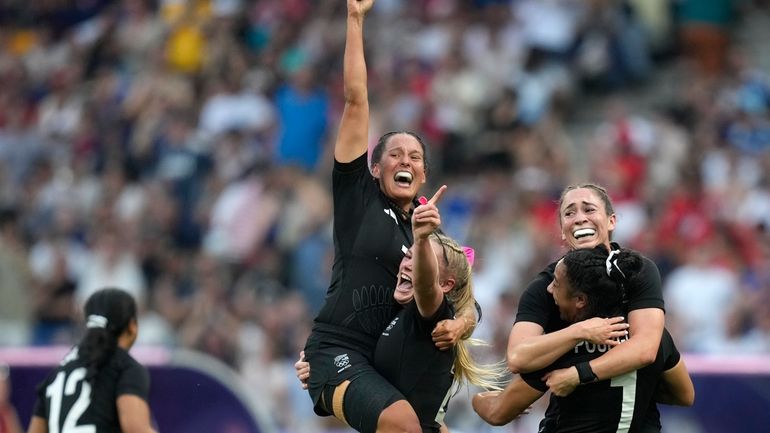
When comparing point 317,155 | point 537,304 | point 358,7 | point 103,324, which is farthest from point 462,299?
point 317,155

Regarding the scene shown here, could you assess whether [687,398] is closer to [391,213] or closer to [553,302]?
[553,302]

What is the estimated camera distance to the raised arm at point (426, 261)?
18.2 ft

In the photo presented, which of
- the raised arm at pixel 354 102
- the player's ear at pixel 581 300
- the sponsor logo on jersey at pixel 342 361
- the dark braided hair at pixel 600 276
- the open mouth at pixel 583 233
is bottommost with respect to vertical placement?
the sponsor logo on jersey at pixel 342 361

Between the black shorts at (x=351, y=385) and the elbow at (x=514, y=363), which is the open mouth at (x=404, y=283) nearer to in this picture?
the black shorts at (x=351, y=385)

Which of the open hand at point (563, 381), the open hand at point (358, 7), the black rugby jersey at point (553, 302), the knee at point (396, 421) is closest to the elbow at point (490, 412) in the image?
the black rugby jersey at point (553, 302)

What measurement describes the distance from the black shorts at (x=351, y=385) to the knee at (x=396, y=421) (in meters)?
0.02

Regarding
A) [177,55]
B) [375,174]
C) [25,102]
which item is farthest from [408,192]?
[25,102]

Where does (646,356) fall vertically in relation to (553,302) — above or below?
below

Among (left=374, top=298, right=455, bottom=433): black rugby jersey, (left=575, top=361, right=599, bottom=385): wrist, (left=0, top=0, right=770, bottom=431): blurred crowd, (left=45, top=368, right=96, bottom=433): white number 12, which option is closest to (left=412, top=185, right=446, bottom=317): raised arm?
(left=374, top=298, right=455, bottom=433): black rugby jersey

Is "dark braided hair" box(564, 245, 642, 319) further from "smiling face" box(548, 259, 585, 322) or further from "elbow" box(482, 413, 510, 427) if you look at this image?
"elbow" box(482, 413, 510, 427)

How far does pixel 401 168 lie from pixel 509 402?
124cm

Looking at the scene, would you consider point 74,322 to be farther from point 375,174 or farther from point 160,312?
point 375,174

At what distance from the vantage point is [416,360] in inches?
240

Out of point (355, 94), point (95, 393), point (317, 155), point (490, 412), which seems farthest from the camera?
point (317, 155)
